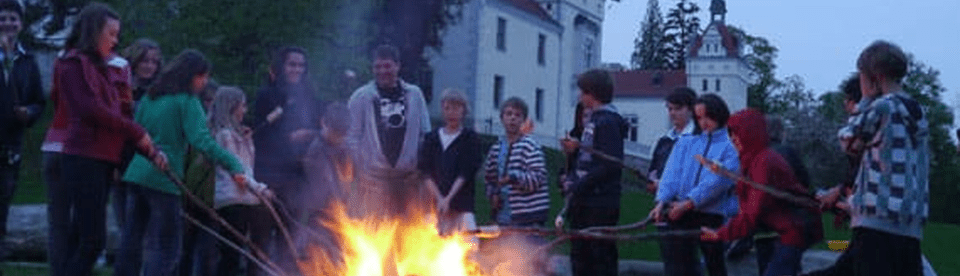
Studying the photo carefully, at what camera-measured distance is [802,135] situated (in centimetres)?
5684

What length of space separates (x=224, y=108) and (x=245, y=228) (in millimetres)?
875

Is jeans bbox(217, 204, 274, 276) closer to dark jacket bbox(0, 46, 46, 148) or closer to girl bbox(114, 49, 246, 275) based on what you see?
girl bbox(114, 49, 246, 275)

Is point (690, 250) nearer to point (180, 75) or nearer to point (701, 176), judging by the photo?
point (701, 176)

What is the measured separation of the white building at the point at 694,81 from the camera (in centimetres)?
9850

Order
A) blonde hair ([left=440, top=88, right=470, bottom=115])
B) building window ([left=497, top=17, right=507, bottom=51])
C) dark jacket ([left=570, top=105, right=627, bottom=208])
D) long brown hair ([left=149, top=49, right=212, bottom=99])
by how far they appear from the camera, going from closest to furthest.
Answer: long brown hair ([left=149, top=49, right=212, bottom=99])
dark jacket ([left=570, top=105, right=627, bottom=208])
blonde hair ([left=440, top=88, right=470, bottom=115])
building window ([left=497, top=17, right=507, bottom=51])

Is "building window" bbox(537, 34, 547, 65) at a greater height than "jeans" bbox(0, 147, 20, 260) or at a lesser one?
greater

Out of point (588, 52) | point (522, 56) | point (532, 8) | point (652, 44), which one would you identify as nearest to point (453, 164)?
point (522, 56)

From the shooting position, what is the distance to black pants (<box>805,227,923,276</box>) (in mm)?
5941

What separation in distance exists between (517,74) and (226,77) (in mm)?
39773

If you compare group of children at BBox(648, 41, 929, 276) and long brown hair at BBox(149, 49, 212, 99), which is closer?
group of children at BBox(648, 41, 929, 276)

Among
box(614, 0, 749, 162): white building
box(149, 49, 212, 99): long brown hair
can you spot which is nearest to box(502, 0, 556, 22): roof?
box(614, 0, 749, 162): white building

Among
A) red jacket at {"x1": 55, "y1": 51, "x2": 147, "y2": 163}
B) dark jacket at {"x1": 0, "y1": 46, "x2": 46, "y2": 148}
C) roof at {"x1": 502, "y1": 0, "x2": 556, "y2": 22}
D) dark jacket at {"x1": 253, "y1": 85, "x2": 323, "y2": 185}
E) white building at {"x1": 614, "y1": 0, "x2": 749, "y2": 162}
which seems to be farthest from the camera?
white building at {"x1": 614, "y1": 0, "x2": 749, "y2": 162}

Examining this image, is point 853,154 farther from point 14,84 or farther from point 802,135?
point 802,135

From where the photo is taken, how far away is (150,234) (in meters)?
7.17
